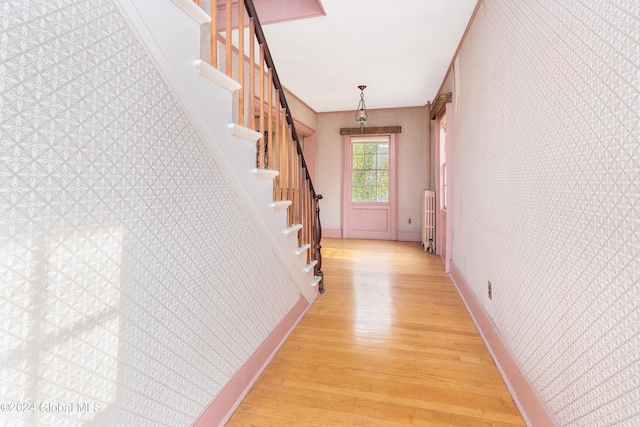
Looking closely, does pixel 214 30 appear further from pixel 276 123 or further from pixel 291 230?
pixel 291 230

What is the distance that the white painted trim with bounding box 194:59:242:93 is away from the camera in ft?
4.13

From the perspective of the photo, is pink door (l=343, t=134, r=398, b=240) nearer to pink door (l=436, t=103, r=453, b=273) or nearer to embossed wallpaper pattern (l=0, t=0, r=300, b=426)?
pink door (l=436, t=103, r=453, b=273)

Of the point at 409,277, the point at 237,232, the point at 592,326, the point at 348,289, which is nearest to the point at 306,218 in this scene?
the point at 348,289

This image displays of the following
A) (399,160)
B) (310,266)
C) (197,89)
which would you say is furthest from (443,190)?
(197,89)

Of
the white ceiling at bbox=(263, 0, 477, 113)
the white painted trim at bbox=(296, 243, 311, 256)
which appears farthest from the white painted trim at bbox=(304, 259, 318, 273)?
the white ceiling at bbox=(263, 0, 477, 113)

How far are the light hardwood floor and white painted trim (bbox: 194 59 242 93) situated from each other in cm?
150

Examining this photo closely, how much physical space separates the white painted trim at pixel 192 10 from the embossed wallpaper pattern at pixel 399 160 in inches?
207

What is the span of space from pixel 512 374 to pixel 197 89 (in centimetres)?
203

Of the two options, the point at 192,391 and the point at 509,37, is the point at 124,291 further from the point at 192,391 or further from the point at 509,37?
the point at 509,37

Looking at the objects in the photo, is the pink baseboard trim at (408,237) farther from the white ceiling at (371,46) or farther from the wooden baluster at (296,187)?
the wooden baluster at (296,187)

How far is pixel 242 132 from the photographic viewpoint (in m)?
1.57

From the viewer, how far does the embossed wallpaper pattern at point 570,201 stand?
917mm

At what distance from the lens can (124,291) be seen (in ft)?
3.16

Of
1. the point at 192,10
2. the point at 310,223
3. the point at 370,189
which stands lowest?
the point at 310,223
